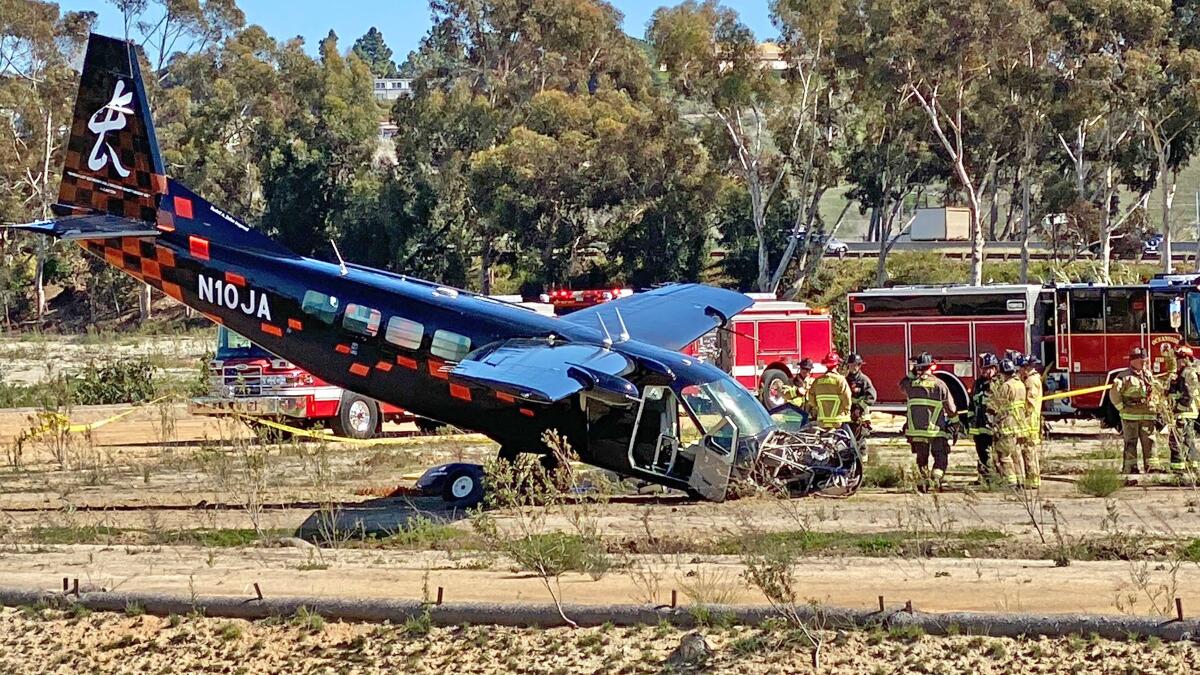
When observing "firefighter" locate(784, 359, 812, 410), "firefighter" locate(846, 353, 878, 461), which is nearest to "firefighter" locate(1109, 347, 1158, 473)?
"firefighter" locate(846, 353, 878, 461)

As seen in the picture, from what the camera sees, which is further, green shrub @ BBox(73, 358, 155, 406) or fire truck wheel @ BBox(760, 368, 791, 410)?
green shrub @ BBox(73, 358, 155, 406)

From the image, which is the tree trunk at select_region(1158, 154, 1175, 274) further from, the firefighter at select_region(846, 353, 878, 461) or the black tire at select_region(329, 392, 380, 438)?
the firefighter at select_region(846, 353, 878, 461)

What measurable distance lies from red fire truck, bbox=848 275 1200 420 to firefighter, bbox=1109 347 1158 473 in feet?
14.3

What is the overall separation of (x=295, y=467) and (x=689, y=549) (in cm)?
1033

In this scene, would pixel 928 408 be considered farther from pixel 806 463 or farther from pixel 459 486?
pixel 459 486

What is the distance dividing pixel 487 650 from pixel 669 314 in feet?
35.0

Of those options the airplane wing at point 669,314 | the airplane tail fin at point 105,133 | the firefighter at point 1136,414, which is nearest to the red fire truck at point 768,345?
the airplane wing at point 669,314

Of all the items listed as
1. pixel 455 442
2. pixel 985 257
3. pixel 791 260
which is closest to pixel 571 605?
pixel 455 442

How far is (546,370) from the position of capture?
53.4ft

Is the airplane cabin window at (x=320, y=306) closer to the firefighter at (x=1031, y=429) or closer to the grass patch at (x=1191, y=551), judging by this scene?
the firefighter at (x=1031, y=429)

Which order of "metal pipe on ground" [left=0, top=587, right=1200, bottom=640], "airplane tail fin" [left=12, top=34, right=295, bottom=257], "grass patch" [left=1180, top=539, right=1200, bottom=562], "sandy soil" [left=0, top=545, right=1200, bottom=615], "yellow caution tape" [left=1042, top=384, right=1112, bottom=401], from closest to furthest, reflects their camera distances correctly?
"metal pipe on ground" [left=0, top=587, right=1200, bottom=640] < "sandy soil" [left=0, top=545, right=1200, bottom=615] < "grass patch" [left=1180, top=539, right=1200, bottom=562] < "airplane tail fin" [left=12, top=34, right=295, bottom=257] < "yellow caution tape" [left=1042, top=384, right=1112, bottom=401]

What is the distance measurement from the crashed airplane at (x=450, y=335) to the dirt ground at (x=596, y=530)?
70 cm

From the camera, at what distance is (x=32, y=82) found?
7288 cm

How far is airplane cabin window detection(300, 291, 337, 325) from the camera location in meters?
19.4
